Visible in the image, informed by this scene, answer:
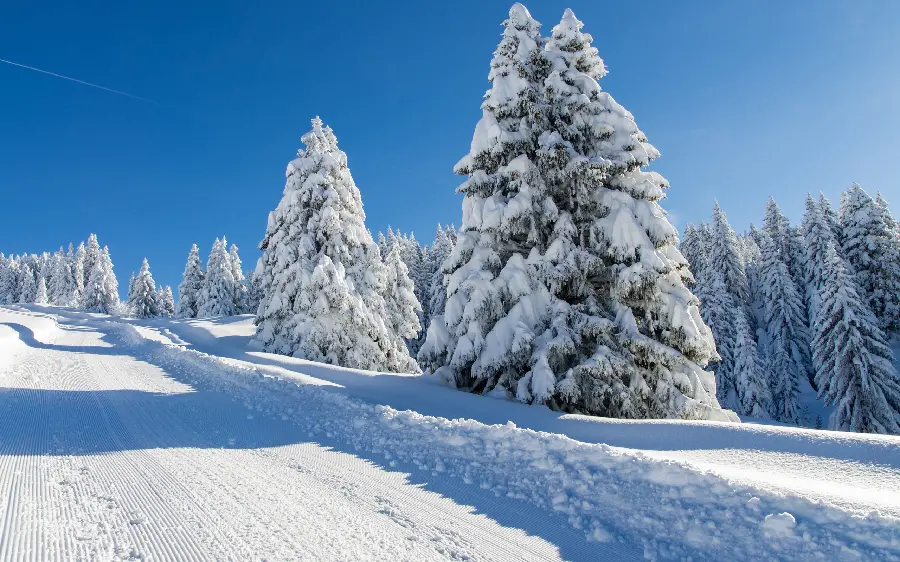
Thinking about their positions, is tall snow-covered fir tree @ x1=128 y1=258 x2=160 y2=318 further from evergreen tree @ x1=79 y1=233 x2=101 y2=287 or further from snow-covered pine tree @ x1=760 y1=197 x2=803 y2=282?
snow-covered pine tree @ x1=760 y1=197 x2=803 y2=282

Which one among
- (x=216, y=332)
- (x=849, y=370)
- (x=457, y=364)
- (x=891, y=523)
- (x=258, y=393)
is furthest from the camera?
(x=216, y=332)

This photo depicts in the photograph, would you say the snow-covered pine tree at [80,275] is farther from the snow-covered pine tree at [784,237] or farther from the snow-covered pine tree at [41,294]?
the snow-covered pine tree at [784,237]

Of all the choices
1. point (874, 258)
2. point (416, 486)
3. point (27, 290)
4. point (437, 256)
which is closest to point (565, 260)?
point (416, 486)

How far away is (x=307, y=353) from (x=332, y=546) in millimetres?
18057

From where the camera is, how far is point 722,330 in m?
39.4

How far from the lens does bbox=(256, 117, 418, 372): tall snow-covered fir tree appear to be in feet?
A: 71.1

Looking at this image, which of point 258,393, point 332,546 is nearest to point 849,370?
point 258,393

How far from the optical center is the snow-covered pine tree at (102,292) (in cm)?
7588

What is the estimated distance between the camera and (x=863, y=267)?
33.5 meters

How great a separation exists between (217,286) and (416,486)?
59.2 metres

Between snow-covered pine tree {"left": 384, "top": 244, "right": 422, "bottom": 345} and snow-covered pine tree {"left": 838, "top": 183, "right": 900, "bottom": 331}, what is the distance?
29147 mm

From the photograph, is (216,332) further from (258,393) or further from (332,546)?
(332,546)

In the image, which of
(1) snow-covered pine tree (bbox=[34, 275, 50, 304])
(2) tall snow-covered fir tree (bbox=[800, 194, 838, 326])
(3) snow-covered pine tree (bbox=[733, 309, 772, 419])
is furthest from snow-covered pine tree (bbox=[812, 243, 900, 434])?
(1) snow-covered pine tree (bbox=[34, 275, 50, 304])

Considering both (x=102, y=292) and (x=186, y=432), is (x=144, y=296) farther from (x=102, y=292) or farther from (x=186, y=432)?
(x=186, y=432)
